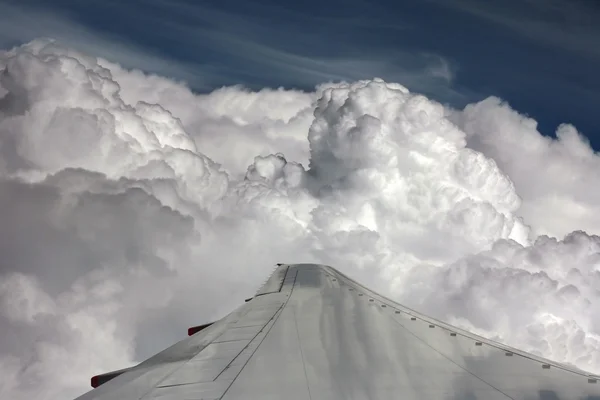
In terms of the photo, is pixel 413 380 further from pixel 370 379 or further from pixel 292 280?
pixel 292 280

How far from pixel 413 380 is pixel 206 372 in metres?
3.72

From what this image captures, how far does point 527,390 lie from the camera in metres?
9.85

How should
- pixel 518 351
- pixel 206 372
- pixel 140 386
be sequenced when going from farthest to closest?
pixel 518 351 < pixel 206 372 < pixel 140 386

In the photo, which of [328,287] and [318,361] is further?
[328,287]

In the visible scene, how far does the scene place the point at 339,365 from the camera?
433 inches

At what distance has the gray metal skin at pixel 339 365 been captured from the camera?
9.41m

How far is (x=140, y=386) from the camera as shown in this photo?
380 inches

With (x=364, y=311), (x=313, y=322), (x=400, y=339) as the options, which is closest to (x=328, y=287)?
(x=364, y=311)

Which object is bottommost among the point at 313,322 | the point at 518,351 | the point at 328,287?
the point at 518,351

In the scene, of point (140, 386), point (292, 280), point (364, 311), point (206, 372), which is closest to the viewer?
point (140, 386)

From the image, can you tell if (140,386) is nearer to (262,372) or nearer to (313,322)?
(262,372)

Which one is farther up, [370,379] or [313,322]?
[313,322]

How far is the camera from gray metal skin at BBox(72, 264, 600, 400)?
9.41m

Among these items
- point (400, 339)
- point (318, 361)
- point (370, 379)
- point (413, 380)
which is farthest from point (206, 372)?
point (400, 339)
